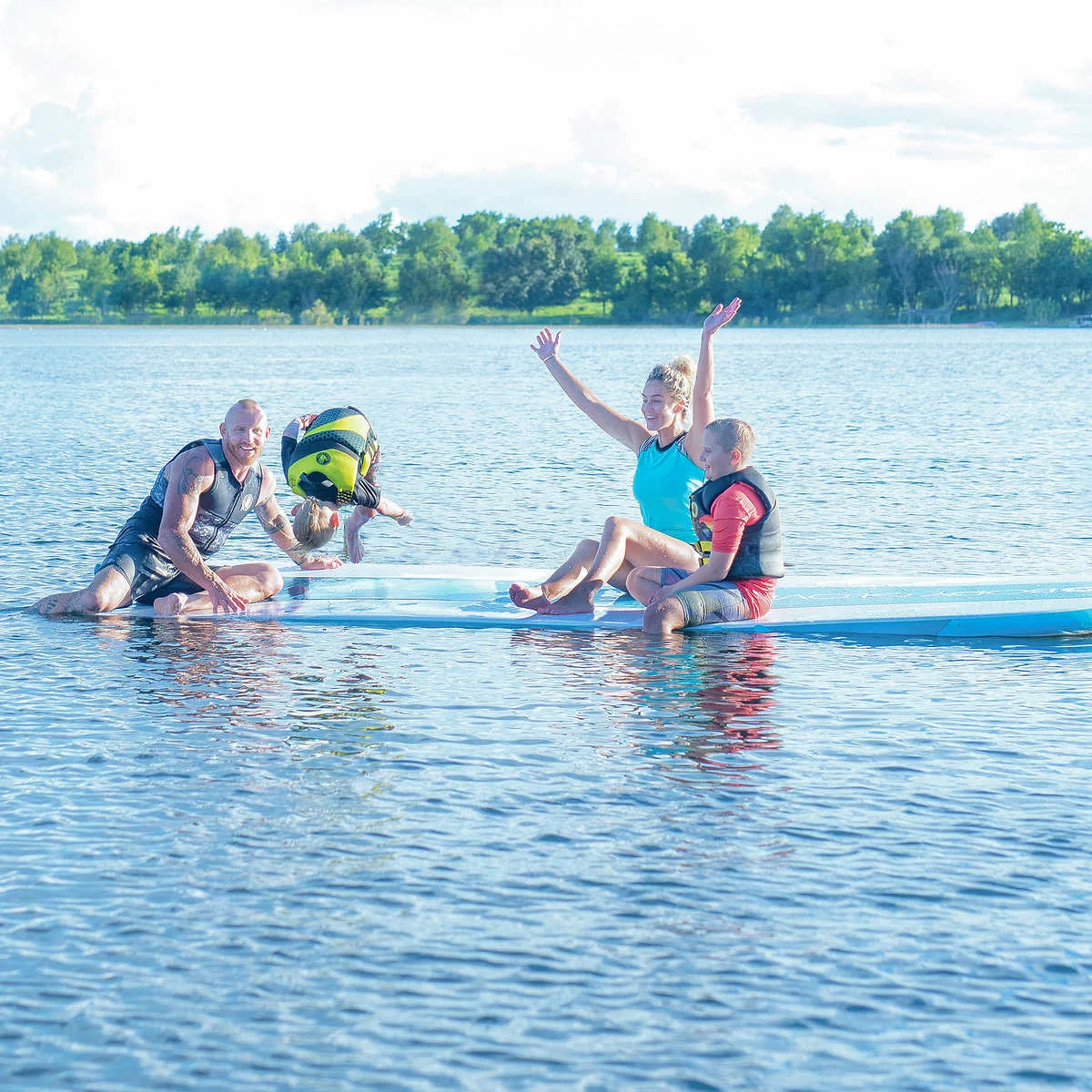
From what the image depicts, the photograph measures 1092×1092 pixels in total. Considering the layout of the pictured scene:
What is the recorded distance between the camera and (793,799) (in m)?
7.18

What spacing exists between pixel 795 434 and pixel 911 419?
4.74 m

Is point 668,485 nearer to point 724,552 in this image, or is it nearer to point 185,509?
point 724,552

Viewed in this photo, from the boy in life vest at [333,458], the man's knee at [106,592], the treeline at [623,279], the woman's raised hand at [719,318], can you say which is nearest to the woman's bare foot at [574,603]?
the boy in life vest at [333,458]

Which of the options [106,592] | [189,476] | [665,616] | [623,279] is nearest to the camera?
[665,616]

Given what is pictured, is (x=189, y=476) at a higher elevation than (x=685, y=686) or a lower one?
higher

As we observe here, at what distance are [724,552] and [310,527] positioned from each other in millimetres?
3150

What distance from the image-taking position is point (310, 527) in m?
11.2

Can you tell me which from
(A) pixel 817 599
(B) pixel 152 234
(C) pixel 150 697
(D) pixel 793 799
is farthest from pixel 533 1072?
(B) pixel 152 234

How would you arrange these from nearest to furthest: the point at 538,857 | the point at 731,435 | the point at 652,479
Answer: the point at 538,857
the point at 731,435
the point at 652,479

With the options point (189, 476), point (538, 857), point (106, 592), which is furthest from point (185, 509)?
point (538, 857)

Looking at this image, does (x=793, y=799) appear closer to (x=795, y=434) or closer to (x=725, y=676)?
(x=725, y=676)

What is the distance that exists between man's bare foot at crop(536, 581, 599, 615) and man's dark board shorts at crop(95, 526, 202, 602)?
101 inches

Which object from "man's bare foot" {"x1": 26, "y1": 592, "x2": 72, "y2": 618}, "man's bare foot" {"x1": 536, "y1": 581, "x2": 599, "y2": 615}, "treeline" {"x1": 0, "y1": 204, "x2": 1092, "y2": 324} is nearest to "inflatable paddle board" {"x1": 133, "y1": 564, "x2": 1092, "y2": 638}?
"man's bare foot" {"x1": 536, "y1": 581, "x2": 599, "y2": 615}

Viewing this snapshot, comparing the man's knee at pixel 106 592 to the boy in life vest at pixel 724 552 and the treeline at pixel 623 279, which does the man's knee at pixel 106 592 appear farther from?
the treeline at pixel 623 279
